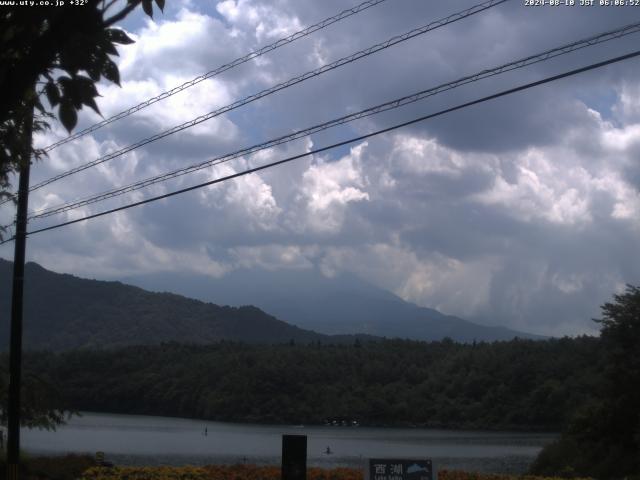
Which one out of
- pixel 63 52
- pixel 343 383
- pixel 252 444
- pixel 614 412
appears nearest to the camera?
pixel 63 52

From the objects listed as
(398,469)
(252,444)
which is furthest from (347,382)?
(398,469)

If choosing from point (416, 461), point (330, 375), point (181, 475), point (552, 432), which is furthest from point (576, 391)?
point (416, 461)

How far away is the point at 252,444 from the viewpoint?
62000 millimetres

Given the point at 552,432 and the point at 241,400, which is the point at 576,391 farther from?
the point at 241,400

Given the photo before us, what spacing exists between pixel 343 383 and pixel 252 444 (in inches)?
1497

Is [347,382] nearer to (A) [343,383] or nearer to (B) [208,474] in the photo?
(A) [343,383]

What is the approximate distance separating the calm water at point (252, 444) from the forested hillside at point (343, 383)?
343 centimetres

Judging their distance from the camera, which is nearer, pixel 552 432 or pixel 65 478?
pixel 65 478

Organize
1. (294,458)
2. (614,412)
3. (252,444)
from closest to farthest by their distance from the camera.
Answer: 1. (294,458)
2. (614,412)
3. (252,444)

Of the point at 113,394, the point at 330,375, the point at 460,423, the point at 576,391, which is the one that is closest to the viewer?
the point at 576,391

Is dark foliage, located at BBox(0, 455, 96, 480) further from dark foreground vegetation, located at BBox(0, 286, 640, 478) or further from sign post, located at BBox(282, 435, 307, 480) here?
dark foreground vegetation, located at BBox(0, 286, 640, 478)

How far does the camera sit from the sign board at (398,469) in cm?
1235

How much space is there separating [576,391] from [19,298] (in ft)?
188

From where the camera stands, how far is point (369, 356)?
110 metres
